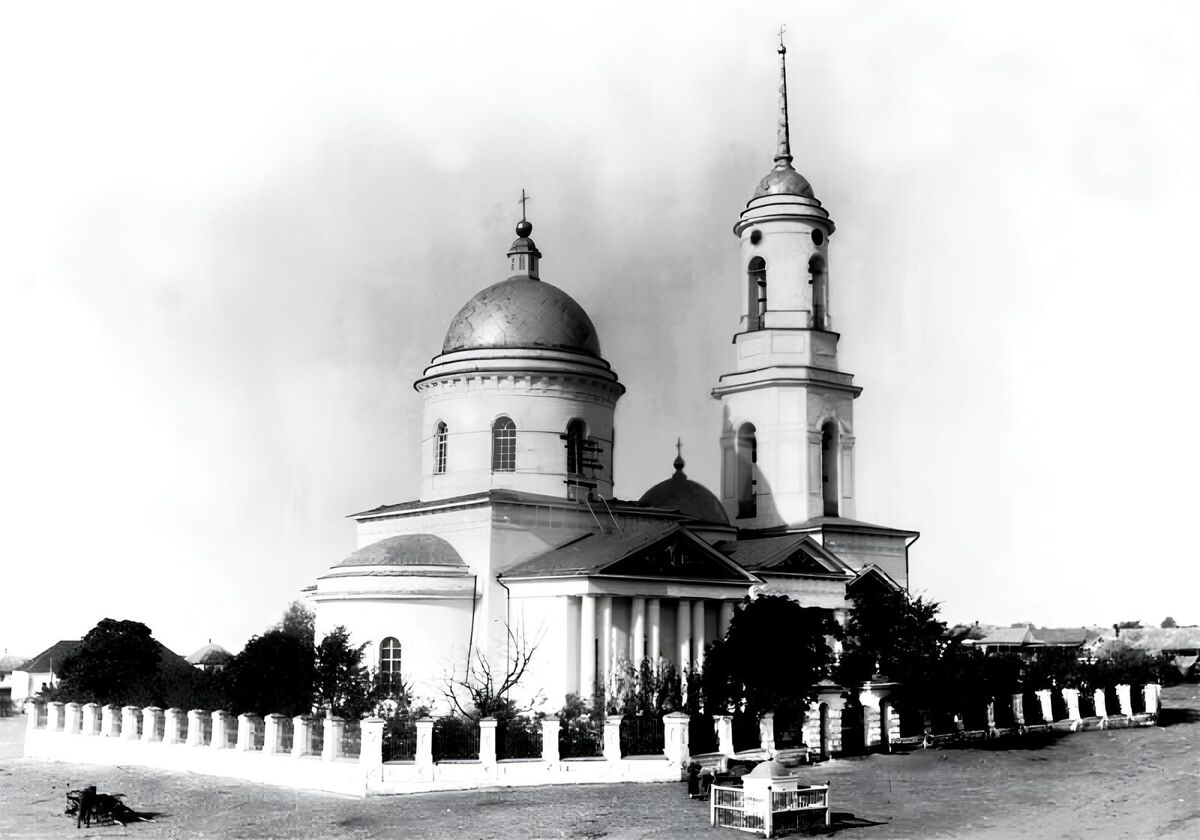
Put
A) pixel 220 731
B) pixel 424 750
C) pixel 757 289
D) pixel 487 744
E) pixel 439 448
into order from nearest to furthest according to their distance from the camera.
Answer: pixel 424 750 → pixel 487 744 → pixel 220 731 → pixel 439 448 → pixel 757 289

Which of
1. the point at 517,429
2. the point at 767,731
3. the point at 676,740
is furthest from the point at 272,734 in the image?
the point at 517,429

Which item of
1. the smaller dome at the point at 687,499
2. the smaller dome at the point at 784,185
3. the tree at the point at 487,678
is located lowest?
the tree at the point at 487,678

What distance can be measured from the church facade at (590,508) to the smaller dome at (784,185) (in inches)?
2.5

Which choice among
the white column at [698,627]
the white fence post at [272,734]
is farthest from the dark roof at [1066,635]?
the white fence post at [272,734]

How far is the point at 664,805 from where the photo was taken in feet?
72.2

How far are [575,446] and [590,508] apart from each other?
1.88 meters

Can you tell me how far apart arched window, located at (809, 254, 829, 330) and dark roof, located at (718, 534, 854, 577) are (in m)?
7.31

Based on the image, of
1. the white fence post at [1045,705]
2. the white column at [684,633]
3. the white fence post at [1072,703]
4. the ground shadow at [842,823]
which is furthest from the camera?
the white fence post at [1072,703]

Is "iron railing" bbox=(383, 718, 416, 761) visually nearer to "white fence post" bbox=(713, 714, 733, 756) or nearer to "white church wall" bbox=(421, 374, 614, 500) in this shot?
"white fence post" bbox=(713, 714, 733, 756)

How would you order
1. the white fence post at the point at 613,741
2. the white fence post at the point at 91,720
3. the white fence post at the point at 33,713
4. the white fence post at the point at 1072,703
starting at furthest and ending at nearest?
the white fence post at the point at 1072,703
the white fence post at the point at 33,713
the white fence post at the point at 91,720
the white fence post at the point at 613,741

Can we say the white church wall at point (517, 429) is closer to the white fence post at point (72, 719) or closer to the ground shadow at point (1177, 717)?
the white fence post at point (72, 719)

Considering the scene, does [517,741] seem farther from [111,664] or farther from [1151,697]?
[1151,697]

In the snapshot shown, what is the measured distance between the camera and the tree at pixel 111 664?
120 ft

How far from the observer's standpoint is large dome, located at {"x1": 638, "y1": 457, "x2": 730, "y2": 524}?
3897 cm
